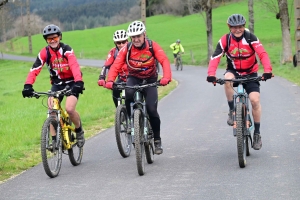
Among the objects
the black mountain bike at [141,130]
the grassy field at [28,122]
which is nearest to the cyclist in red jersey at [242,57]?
the black mountain bike at [141,130]

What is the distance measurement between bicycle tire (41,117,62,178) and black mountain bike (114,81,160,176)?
974mm

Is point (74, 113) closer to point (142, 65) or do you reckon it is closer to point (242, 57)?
point (142, 65)

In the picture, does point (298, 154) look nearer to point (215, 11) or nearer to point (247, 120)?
point (247, 120)

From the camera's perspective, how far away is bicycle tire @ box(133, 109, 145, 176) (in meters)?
8.09

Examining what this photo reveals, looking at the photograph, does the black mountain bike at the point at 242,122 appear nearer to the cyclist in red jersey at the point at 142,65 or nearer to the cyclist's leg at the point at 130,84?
the cyclist in red jersey at the point at 142,65

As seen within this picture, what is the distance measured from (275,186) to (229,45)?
2559 mm

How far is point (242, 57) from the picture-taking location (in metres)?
9.11

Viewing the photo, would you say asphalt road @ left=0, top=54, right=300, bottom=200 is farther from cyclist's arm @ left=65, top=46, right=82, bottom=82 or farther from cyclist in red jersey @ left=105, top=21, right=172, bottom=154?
cyclist's arm @ left=65, top=46, right=82, bottom=82

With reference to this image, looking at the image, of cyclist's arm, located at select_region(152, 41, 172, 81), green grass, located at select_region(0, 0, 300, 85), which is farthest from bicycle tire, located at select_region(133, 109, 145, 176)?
green grass, located at select_region(0, 0, 300, 85)

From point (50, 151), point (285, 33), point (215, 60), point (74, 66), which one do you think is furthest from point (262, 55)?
point (285, 33)

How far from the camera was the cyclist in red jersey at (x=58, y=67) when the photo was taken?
877cm

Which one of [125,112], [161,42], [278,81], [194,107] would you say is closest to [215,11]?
[161,42]

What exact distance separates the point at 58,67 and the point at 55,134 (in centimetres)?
104

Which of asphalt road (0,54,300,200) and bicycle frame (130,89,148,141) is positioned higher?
bicycle frame (130,89,148,141)
